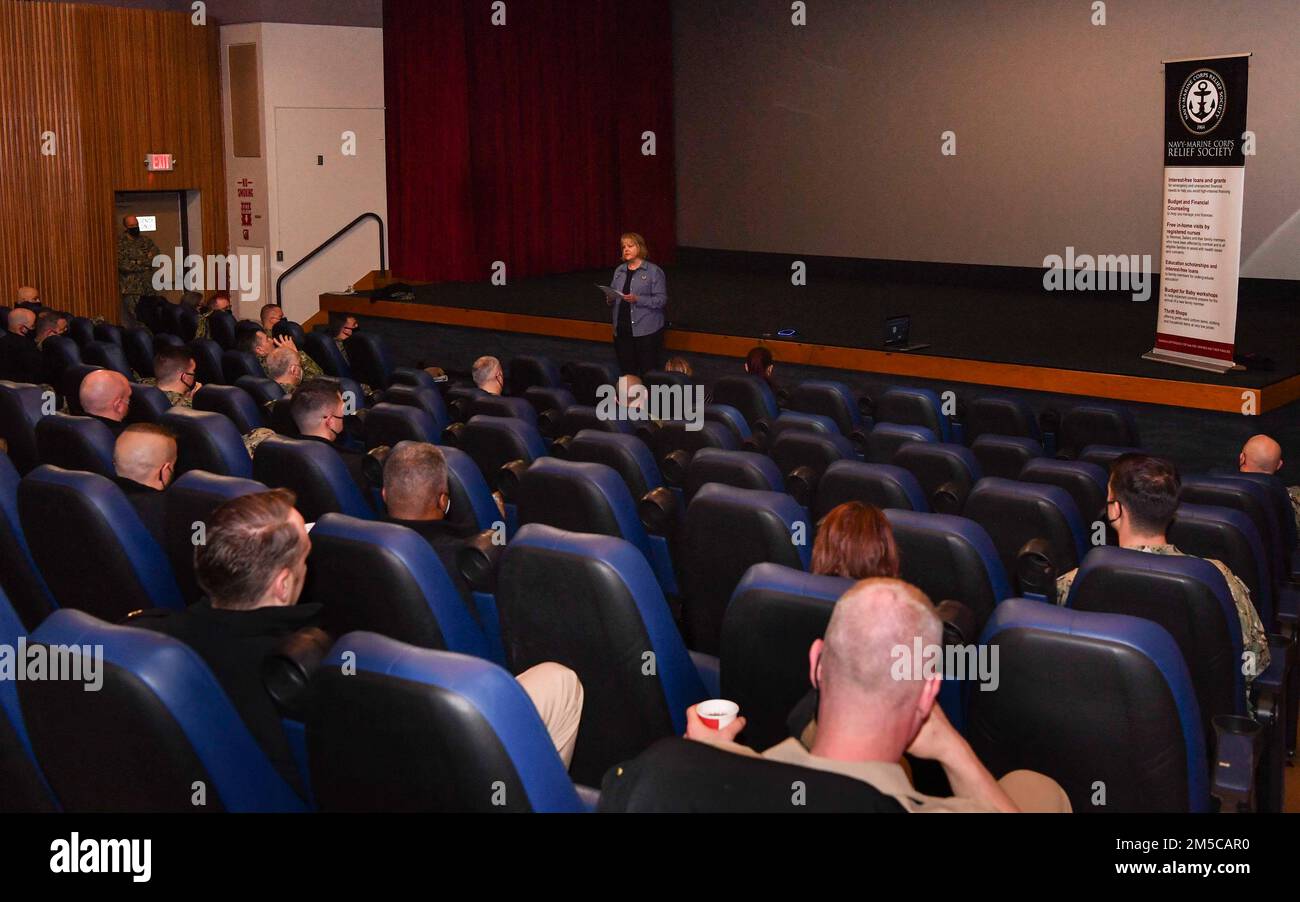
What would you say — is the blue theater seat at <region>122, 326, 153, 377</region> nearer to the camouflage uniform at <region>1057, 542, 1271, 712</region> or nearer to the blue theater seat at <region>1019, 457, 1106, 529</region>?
the blue theater seat at <region>1019, 457, 1106, 529</region>

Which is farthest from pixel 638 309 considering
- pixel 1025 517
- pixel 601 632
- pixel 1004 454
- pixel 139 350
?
pixel 601 632

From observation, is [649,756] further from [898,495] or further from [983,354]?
[983,354]

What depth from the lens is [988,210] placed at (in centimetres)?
1154

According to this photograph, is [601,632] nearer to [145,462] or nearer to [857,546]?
[857,546]

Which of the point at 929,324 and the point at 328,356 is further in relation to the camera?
the point at 929,324

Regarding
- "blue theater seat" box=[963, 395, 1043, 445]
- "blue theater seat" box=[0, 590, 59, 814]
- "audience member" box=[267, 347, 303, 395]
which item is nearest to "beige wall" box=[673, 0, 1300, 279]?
"blue theater seat" box=[963, 395, 1043, 445]

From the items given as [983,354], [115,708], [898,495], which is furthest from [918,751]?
[983,354]

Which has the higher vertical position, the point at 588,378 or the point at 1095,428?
the point at 588,378

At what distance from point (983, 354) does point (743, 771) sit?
6.69 metres

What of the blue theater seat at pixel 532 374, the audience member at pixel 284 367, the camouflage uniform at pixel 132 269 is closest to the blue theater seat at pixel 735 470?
the audience member at pixel 284 367

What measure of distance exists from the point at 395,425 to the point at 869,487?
6.46 feet

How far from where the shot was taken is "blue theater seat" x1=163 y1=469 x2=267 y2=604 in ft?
10.3

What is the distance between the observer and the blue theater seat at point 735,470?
390cm

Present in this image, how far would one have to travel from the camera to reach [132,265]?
39.7 feet
